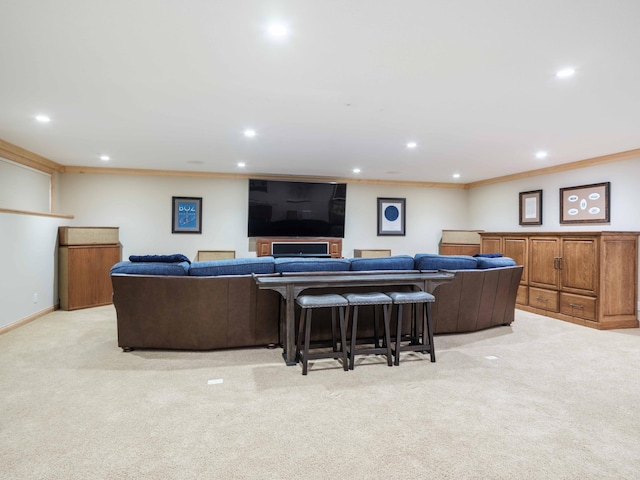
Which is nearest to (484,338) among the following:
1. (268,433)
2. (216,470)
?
(268,433)

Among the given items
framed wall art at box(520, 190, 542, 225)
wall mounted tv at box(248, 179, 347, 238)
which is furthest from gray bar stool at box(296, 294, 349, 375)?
framed wall art at box(520, 190, 542, 225)

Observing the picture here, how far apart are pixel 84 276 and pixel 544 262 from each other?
706cm

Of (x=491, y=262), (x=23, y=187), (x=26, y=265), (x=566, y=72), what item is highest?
(x=566, y=72)

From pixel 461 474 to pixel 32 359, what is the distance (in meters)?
3.72

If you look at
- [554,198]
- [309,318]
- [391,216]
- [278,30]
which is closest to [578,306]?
[554,198]

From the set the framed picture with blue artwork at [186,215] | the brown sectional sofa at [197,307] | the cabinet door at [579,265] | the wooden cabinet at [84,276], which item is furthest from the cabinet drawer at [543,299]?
the wooden cabinet at [84,276]

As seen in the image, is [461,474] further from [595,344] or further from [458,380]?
[595,344]

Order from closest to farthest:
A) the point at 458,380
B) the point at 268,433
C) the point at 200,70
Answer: the point at 268,433
the point at 200,70
the point at 458,380

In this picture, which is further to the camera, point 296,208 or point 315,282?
point 296,208

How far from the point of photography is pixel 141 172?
6645mm

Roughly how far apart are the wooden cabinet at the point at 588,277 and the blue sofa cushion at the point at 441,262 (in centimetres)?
186

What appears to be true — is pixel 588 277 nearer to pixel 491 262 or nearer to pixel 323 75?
pixel 491 262

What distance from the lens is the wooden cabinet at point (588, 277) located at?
4.64 m

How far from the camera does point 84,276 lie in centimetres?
566
